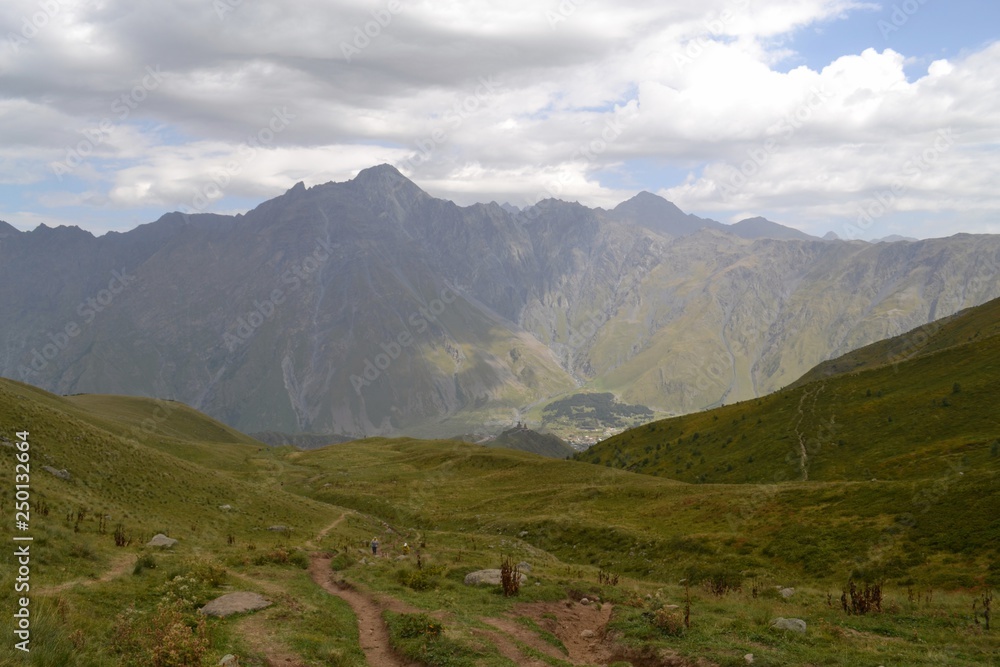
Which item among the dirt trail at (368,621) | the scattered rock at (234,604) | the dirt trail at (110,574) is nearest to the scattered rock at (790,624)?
the dirt trail at (368,621)

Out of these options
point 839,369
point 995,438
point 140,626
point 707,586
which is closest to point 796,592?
point 707,586

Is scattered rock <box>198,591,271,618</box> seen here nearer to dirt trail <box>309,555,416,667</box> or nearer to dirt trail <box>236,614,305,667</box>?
dirt trail <box>236,614,305,667</box>

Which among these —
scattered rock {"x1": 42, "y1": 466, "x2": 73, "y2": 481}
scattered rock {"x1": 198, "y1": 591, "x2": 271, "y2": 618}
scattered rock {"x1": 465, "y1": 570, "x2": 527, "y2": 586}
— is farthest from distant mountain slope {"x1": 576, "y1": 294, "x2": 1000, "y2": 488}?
scattered rock {"x1": 42, "y1": 466, "x2": 73, "y2": 481}

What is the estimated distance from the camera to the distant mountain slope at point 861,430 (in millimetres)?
58219

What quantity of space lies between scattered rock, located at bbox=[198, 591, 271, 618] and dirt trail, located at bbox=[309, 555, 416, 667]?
12.8ft

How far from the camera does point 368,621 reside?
930 inches

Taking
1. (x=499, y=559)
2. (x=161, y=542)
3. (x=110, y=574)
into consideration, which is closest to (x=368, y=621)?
(x=110, y=574)

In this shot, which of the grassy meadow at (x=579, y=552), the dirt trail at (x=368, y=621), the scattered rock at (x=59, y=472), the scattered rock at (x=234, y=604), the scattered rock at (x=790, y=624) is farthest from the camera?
the scattered rock at (x=59, y=472)

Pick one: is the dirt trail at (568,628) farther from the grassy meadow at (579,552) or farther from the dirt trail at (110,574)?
the dirt trail at (110,574)

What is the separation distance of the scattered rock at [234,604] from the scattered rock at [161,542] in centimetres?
1154

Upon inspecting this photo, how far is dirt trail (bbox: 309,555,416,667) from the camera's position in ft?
64.1

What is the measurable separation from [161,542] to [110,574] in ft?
32.5

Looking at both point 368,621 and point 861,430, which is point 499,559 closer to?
point 368,621

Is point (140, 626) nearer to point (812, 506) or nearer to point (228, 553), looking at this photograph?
point (228, 553)
